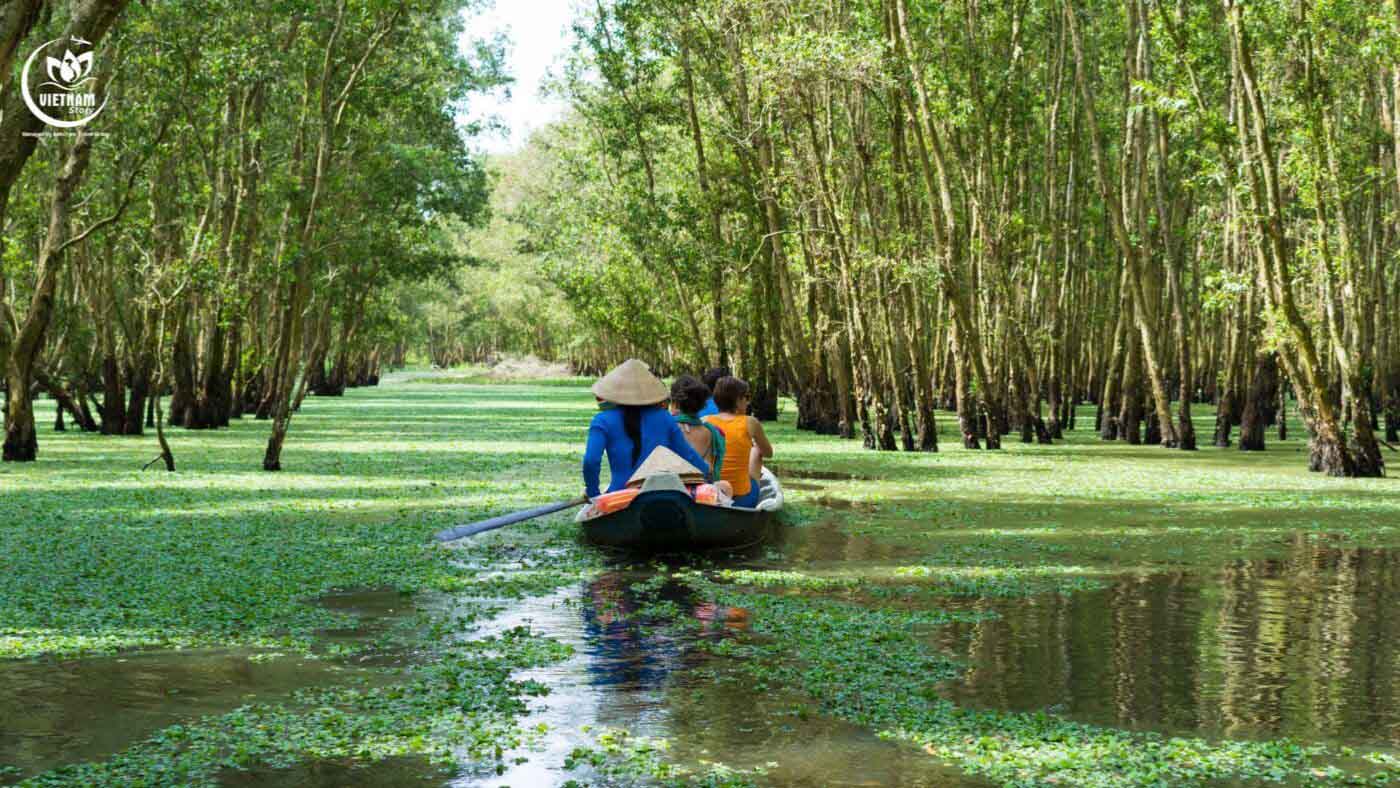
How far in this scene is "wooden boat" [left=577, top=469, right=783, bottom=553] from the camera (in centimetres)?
1173

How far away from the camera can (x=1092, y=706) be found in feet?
22.9

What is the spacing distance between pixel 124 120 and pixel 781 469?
34.5 ft

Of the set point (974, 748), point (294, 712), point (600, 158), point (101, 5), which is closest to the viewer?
point (974, 748)

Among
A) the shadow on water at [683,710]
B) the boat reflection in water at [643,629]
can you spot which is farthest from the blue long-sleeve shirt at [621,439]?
the shadow on water at [683,710]

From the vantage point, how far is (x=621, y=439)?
40.8 feet

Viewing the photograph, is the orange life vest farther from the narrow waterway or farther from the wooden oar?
the narrow waterway

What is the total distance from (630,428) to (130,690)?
5735mm

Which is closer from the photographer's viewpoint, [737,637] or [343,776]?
[343,776]

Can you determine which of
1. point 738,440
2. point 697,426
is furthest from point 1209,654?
point 738,440

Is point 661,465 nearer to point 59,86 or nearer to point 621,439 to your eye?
point 621,439

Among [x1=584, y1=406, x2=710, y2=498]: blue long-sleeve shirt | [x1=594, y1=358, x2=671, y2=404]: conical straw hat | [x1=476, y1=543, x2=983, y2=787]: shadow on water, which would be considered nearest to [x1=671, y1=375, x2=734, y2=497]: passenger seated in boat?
[x1=584, y1=406, x2=710, y2=498]: blue long-sleeve shirt

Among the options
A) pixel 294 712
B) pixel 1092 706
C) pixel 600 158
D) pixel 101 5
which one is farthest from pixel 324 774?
pixel 600 158

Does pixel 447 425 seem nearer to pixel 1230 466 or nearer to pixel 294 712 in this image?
pixel 1230 466

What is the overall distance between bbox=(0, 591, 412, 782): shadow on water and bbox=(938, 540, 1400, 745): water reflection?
3.21 metres
